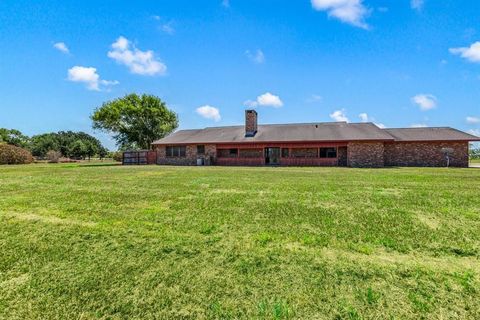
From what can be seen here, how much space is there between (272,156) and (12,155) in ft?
98.2

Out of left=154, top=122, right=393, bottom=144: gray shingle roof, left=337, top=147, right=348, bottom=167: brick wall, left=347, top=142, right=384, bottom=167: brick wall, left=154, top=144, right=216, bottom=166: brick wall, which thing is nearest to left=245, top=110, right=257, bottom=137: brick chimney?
left=154, top=122, right=393, bottom=144: gray shingle roof

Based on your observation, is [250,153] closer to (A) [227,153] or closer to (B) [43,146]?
(A) [227,153]

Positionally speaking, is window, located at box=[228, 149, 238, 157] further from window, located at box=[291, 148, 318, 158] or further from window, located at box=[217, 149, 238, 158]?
window, located at box=[291, 148, 318, 158]

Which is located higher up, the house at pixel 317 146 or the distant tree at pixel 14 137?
the distant tree at pixel 14 137

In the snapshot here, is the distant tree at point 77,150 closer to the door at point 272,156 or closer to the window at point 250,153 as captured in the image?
the window at point 250,153

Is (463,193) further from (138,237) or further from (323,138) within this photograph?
(323,138)

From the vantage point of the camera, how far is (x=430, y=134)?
21.6 metres

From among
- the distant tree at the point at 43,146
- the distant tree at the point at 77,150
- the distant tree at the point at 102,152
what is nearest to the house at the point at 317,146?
the distant tree at the point at 77,150

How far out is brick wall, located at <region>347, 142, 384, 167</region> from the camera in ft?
68.1

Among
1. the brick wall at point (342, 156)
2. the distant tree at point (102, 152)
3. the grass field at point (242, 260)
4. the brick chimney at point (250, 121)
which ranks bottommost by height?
the grass field at point (242, 260)

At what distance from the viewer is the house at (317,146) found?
2077 centimetres

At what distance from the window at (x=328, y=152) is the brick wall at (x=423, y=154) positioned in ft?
13.9

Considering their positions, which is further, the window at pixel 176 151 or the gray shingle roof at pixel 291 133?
the window at pixel 176 151

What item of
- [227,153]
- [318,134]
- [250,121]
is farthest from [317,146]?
[227,153]
